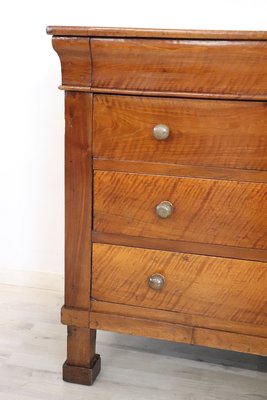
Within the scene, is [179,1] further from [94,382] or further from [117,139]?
[94,382]

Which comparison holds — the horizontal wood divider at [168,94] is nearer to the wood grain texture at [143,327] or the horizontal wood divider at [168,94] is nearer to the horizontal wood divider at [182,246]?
the horizontal wood divider at [182,246]

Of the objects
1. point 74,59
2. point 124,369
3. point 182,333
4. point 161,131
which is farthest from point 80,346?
point 74,59

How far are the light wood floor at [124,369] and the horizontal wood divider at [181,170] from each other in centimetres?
68

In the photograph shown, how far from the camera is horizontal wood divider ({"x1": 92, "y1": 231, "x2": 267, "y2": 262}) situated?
1.45 m

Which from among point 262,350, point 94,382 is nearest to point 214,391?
point 262,350

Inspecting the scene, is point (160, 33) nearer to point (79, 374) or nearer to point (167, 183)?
point (167, 183)

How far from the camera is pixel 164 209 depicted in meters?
1.45

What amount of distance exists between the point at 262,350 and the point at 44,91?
1220 millimetres

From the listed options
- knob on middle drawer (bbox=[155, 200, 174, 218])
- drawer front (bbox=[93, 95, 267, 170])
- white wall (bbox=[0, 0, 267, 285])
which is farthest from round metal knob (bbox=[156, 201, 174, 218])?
white wall (bbox=[0, 0, 267, 285])

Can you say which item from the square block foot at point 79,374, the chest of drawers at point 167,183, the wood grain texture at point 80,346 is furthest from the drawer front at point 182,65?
the square block foot at point 79,374

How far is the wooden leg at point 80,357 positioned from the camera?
164 cm

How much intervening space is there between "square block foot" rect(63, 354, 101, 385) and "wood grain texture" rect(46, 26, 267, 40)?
0.97 metres

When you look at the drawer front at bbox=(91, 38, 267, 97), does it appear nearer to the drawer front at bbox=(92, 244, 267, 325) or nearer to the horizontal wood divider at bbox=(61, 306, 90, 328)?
the drawer front at bbox=(92, 244, 267, 325)

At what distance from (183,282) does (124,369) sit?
44 centimetres
